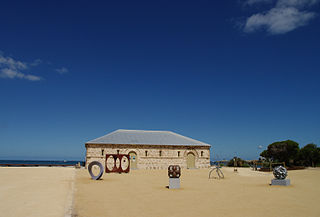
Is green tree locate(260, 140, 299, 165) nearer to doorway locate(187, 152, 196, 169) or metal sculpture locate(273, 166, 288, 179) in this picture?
doorway locate(187, 152, 196, 169)

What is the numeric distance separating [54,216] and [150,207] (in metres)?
2.81

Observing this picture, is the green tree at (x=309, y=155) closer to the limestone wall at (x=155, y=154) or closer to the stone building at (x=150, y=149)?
the limestone wall at (x=155, y=154)

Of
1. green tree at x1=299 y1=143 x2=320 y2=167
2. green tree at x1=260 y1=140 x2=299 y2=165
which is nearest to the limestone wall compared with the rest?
green tree at x1=260 y1=140 x2=299 y2=165

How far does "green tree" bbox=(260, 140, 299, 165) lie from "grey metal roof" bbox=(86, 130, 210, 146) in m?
18.5

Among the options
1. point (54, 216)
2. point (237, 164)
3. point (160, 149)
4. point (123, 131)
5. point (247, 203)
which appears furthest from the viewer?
point (237, 164)

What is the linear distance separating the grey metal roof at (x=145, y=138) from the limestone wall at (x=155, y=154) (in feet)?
2.07

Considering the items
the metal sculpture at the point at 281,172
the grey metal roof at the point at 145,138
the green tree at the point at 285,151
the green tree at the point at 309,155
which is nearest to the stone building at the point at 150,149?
the grey metal roof at the point at 145,138

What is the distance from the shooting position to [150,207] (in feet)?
25.2

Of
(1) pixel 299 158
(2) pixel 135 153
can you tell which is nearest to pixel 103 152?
(2) pixel 135 153

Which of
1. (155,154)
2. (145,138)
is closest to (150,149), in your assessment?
(155,154)

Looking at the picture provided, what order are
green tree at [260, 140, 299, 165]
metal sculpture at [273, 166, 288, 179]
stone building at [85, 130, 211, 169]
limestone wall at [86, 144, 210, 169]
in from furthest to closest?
green tree at [260, 140, 299, 165]
stone building at [85, 130, 211, 169]
limestone wall at [86, 144, 210, 169]
metal sculpture at [273, 166, 288, 179]

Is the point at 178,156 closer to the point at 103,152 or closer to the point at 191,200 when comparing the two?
the point at 103,152

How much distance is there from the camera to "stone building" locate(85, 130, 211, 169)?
1251 inches

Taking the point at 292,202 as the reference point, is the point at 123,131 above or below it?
above
